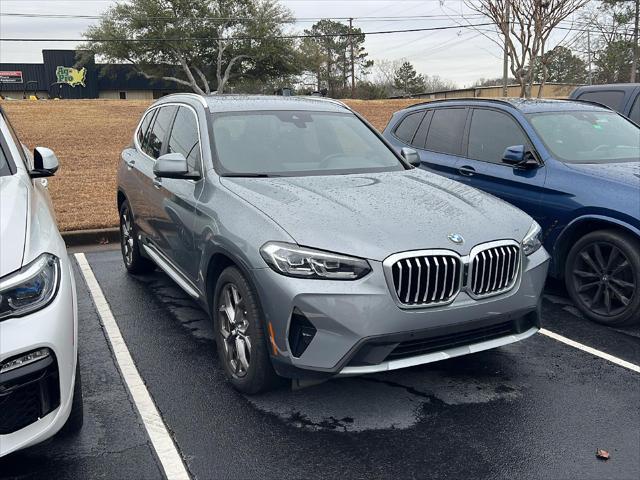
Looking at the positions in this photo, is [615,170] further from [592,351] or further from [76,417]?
[76,417]

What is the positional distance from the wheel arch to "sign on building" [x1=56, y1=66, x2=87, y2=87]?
62.3 metres

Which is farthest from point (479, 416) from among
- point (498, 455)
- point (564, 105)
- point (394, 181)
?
point (564, 105)

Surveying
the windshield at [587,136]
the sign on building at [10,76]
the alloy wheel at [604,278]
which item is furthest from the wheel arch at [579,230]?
the sign on building at [10,76]

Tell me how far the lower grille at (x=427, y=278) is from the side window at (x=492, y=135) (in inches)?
113

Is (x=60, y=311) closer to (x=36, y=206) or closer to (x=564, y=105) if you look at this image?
(x=36, y=206)

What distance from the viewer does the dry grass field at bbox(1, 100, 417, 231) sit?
8688mm

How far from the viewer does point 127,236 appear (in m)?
6.20

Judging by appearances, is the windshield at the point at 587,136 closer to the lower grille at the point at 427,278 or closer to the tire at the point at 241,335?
the lower grille at the point at 427,278

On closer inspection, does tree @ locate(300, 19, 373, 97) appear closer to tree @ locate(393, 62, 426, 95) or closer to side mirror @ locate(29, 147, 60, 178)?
tree @ locate(393, 62, 426, 95)

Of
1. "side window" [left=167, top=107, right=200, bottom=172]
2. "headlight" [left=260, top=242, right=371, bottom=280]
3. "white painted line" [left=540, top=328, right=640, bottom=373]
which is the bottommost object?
"white painted line" [left=540, top=328, right=640, bottom=373]

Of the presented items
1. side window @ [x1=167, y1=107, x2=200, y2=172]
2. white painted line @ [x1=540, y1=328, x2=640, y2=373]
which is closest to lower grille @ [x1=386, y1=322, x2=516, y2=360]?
white painted line @ [x1=540, y1=328, x2=640, y2=373]

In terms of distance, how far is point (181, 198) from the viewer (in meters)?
4.36

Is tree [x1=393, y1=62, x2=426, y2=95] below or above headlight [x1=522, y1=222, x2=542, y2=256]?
above

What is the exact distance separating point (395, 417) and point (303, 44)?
55411 mm
